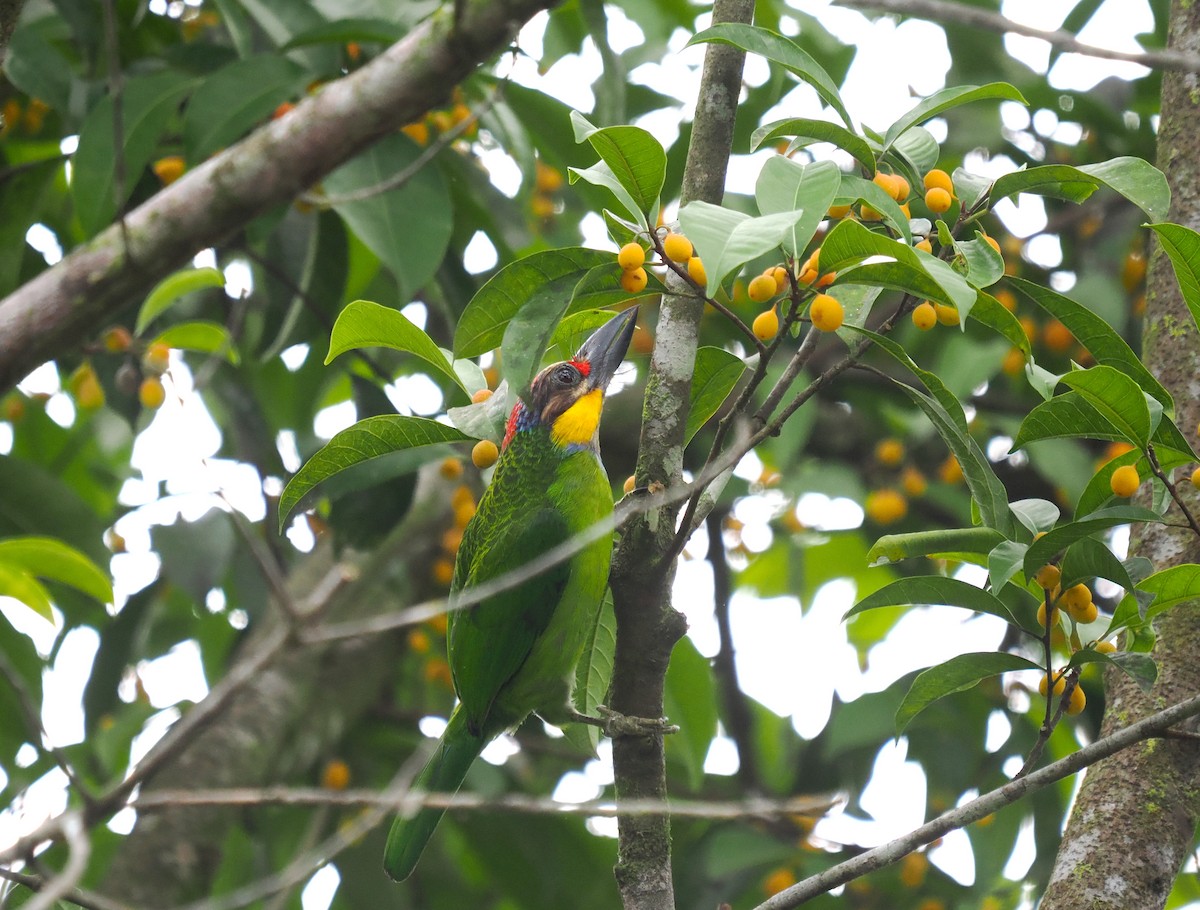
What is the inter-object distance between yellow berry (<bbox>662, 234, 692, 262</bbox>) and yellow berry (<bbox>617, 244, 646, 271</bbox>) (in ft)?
0.12

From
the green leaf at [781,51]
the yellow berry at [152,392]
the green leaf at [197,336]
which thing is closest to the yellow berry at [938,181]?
the green leaf at [781,51]

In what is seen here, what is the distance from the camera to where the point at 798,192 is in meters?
1.56

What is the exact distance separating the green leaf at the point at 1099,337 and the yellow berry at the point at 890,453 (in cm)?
252

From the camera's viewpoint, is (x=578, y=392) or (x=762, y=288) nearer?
(x=762, y=288)

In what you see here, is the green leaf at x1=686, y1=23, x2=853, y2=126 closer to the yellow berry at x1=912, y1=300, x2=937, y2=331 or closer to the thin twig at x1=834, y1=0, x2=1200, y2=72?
the yellow berry at x1=912, y1=300, x2=937, y2=331

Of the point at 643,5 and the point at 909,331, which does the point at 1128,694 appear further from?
the point at 643,5

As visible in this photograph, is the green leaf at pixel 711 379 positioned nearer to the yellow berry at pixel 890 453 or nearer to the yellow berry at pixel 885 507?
the yellow berry at pixel 885 507

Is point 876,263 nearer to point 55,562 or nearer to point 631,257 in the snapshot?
point 631,257

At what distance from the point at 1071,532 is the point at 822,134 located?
2.30 ft

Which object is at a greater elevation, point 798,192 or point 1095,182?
point 798,192

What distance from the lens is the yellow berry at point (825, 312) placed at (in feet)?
5.47

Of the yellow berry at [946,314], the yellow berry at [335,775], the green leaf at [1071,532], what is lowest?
the yellow berry at [335,775]

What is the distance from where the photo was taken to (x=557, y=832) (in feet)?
13.9

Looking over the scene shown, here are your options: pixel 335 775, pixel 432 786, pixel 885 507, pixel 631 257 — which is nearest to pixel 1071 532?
pixel 631 257
